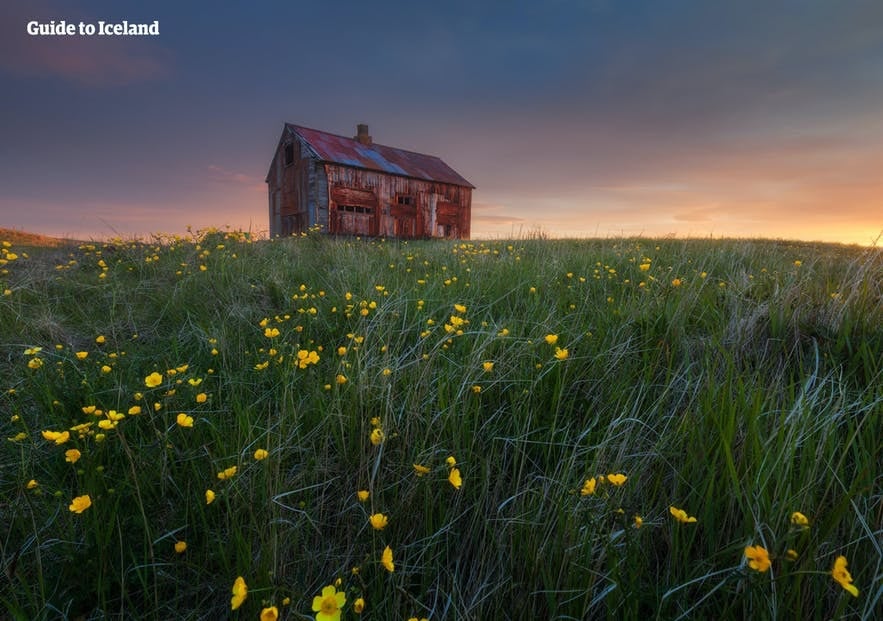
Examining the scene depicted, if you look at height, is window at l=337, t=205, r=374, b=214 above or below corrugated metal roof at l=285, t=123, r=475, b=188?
below

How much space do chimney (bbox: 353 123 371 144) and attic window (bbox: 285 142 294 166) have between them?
403cm

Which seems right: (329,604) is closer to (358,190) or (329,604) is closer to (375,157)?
(358,190)

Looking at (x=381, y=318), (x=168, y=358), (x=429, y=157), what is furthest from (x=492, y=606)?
(x=429, y=157)

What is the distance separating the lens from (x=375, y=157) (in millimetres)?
20844

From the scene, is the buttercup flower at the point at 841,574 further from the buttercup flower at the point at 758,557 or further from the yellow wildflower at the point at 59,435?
the yellow wildflower at the point at 59,435

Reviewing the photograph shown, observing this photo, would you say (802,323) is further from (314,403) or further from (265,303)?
(265,303)

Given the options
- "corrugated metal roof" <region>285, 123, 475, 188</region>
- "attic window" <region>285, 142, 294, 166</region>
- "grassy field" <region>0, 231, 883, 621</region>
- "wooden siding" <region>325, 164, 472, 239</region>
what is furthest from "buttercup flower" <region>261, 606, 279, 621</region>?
"attic window" <region>285, 142, 294, 166</region>

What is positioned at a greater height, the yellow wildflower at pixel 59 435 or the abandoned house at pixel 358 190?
the abandoned house at pixel 358 190

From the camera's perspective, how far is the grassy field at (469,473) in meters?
1.21

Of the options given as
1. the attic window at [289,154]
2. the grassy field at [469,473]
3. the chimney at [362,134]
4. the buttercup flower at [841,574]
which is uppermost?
the chimney at [362,134]

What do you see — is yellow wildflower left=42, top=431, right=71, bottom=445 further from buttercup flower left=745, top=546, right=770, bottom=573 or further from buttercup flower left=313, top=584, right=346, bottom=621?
buttercup flower left=745, top=546, right=770, bottom=573

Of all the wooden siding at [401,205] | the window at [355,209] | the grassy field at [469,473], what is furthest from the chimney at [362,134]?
the grassy field at [469,473]

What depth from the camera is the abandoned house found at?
59.1ft

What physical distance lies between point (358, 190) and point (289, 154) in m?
4.17
